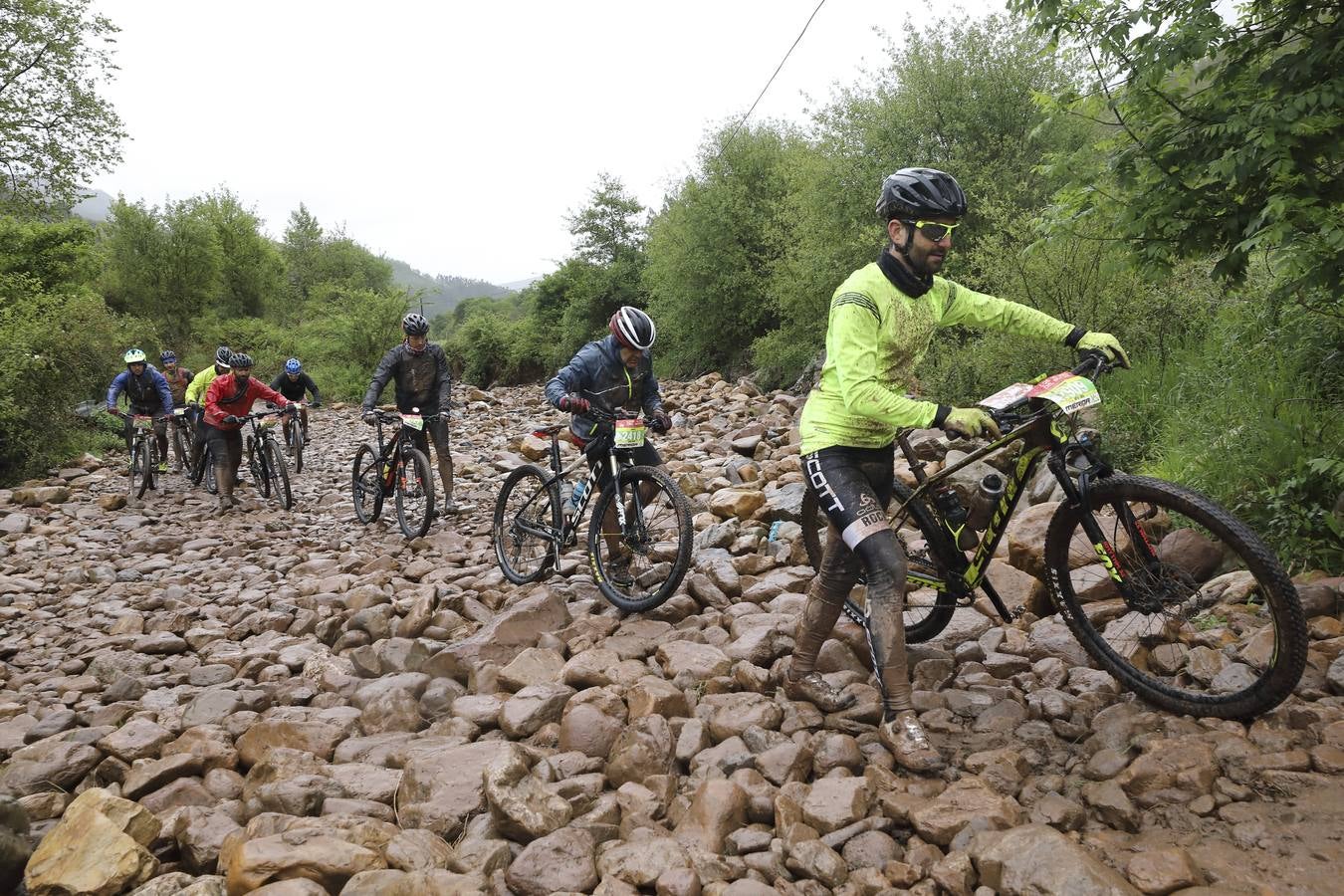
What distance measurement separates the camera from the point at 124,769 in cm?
379

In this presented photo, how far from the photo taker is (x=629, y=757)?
A: 346cm

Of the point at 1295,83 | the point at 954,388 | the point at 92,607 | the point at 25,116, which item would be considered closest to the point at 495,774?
the point at 1295,83

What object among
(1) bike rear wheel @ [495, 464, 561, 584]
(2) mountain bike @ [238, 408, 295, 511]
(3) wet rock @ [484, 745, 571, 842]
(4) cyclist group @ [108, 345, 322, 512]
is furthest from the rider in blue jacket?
(3) wet rock @ [484, 745, 571, 842]

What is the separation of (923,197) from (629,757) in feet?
9.14

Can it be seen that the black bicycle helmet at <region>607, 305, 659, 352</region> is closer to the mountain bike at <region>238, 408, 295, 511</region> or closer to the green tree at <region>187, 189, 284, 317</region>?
the mountain bike at <region>238, 408, 295, 511</region>

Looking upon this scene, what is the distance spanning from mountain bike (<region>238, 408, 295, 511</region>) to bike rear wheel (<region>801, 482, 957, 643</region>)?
9088 millimetres

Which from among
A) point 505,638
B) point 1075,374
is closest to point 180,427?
point 505,638

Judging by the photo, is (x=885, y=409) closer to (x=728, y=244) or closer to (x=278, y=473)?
(x=278, y=473)

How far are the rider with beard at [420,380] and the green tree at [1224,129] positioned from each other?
22.3 ft

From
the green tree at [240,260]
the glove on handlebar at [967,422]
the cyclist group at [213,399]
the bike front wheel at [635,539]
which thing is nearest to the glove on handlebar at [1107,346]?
the glove on handlebar at [967,422]

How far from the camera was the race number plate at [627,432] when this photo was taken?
5793 millimetres

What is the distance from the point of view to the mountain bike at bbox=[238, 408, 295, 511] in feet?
37.1

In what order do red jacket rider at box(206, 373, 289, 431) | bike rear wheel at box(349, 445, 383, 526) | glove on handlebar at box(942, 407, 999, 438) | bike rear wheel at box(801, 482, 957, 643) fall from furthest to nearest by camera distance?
red jacket rider at box(206, 373, 289, 431) → bike rear wheel at box(349, 445, 383, 526) → bike rear wheel at box(801, 482, 957, 643) → glove on handlebar at box(942, 407, 999, 438)

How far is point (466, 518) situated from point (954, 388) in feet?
22.4
